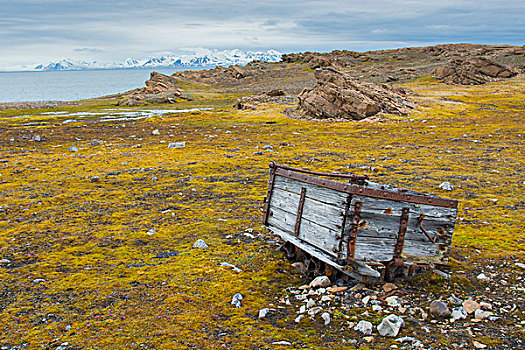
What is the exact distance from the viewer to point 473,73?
75.7 m

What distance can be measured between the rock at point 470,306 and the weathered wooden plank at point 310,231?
2.16 metres

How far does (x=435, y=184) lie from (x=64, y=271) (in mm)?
11650

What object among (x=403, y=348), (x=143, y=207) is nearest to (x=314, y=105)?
(x=143, y=207)

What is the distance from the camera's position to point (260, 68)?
128 meters

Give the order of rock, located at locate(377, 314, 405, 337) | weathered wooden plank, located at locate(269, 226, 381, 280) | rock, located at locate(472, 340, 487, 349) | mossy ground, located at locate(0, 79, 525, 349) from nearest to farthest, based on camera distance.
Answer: rock, located at locate(472, 340, 487, 349) → rock, located at locate(377, 314, 405, 337) → mossy ground, located at locate(0, 79, 525, 349) → weathered wooden plank, located at locate(269, 226, 381, 280)

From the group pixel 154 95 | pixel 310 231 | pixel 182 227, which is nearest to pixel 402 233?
pixel 310 231

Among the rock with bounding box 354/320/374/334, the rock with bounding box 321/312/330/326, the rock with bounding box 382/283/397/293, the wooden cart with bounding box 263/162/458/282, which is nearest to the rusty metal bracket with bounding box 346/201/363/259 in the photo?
the wooden cart with bounding box 263/162/458/282

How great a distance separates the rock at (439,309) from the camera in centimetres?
611

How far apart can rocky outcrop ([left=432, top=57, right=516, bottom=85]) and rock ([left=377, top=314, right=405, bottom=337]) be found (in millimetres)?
78640

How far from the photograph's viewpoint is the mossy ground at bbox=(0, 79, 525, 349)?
6020 millimetres

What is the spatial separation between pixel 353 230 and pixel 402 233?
897mm

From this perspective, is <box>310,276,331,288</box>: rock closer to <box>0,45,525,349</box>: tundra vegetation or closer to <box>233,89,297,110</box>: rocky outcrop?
<box>0,45,525,349</box>: tundra vegetation

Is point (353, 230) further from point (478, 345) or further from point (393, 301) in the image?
point (478, 345)

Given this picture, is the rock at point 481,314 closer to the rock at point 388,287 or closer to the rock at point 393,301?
the rock at point 393,301
